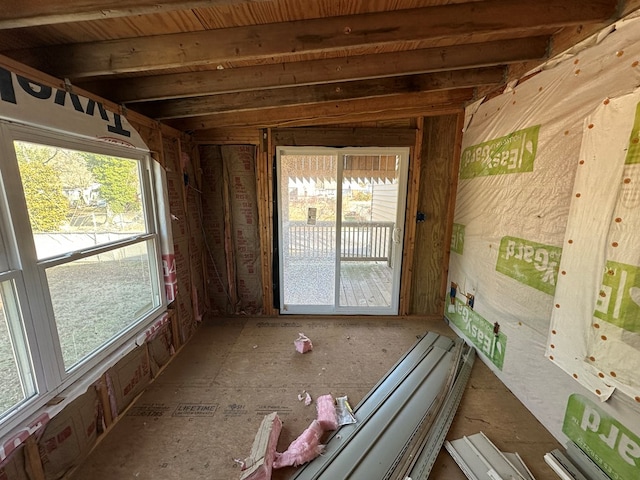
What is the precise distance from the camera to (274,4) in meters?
A: 1.28

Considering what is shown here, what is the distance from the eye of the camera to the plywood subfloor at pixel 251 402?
5.16 feet

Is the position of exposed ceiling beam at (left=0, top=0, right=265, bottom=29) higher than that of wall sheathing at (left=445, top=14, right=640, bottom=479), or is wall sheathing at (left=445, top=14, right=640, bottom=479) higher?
exposed ceiling beam at (left=0, top=0, right=265, bottom=29)

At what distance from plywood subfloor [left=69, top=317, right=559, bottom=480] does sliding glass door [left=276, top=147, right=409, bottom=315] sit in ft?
1.56

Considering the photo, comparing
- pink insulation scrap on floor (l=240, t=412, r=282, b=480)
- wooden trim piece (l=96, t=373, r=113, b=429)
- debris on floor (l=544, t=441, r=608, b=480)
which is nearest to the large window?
wooden trim piece (l=96, t=373, r=113, b=429)

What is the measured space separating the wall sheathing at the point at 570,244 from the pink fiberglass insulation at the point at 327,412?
144cm

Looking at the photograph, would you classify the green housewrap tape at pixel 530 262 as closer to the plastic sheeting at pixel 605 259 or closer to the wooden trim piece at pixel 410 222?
the plastic sheeting at pixel 605 259

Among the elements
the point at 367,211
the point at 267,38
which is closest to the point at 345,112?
the point at 367,211

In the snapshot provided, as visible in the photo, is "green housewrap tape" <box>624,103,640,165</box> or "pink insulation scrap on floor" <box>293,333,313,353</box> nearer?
"green housewrap tape" <box>624,103,640,165</box>

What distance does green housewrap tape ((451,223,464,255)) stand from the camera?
2840mm

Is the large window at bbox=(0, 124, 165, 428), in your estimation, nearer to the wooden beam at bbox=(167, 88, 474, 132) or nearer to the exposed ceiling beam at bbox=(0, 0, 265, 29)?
the exposed ceiling beam at bbox=(0, 0, 265, 29)

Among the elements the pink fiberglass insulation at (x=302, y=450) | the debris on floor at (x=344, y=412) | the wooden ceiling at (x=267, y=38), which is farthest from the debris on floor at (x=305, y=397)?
the wooden ceiling at (x=267, y=38)

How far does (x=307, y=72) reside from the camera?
1897mm

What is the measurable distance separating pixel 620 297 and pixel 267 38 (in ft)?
7.38

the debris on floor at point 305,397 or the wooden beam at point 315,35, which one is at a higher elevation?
the wooden beam at point 315,35
